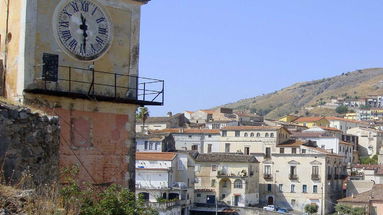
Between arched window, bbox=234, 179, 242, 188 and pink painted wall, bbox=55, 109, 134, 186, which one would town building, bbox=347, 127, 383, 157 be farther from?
pink painted wall, bbox=55, 109, 134, 186

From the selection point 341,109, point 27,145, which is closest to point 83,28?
point 27,145

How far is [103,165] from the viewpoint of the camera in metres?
15.0

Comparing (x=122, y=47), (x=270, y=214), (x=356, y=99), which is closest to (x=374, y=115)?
(x=356, y=99)

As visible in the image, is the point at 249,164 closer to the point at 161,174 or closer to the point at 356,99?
the point at 161,174

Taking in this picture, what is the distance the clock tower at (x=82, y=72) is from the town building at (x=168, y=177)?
46260mm

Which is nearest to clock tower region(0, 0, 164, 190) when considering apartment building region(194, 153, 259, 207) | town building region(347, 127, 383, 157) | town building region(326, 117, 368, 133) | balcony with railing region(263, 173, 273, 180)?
apartment building region(194, 153, 259, 207)

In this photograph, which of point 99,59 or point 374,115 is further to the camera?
point 374,115

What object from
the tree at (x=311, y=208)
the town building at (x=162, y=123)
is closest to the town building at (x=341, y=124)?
the town building at (x=162, y=123)

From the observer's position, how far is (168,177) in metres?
67.6

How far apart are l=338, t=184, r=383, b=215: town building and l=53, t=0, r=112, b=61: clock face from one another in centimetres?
5376

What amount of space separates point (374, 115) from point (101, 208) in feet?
544

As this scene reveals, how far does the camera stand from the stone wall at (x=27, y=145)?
30.1 feet

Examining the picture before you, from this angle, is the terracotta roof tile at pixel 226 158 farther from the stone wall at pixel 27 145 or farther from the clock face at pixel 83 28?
the stone wall at pixel 27 145

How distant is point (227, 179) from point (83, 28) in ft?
205
